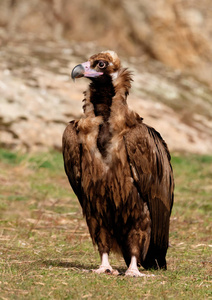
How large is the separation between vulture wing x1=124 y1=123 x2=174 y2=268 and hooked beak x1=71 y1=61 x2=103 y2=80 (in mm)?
578

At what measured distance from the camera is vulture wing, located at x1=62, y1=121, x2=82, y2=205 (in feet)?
17.8

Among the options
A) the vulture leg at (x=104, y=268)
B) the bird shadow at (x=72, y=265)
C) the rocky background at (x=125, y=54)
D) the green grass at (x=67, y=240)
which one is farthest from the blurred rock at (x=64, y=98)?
the vulture leg at (x=104, y=268)

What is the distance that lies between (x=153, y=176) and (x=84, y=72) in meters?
1.02

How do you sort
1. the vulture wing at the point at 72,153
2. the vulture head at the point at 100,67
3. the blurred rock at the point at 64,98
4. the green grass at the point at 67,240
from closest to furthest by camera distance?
the green grass at the point at 67,240 → the vulture wing at the point at 72,153 → the vulture head at the point at 100,67 → the blurred rock at the point at 64,98

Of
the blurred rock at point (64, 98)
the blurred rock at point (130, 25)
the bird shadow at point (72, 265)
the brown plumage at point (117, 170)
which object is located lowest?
the bird shadow at point (72, 265)

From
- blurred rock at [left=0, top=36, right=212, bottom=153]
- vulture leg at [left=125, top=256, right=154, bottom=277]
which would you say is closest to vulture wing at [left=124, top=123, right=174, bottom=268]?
vulture leg at [left=125, top=256, right=154, bottom=277]

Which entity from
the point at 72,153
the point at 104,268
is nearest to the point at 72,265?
the point at 104,268

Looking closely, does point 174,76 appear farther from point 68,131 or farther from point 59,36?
point 68,131

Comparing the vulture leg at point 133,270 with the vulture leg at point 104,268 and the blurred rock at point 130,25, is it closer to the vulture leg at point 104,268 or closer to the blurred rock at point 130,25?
the vulture leg at point 104,268

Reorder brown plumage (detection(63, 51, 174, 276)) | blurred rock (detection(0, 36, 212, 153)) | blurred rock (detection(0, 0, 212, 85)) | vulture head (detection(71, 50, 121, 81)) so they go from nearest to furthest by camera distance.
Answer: brown plumage (detection(63, 51, 174, 276)) → vulture head (detection(71, 50, 121, 81)) → blurred rock (detection(0, 36, 212, 153)) → blurred rock (detection(0, 0, 212, 85))

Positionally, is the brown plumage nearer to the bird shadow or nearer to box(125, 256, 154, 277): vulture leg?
box(125, 256, 154, 277): vulture leg

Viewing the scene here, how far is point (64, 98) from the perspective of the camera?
13.1 meters

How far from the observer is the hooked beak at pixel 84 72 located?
5.50 m

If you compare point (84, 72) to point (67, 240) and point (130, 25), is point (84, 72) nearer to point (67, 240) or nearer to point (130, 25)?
point (67, 240)
